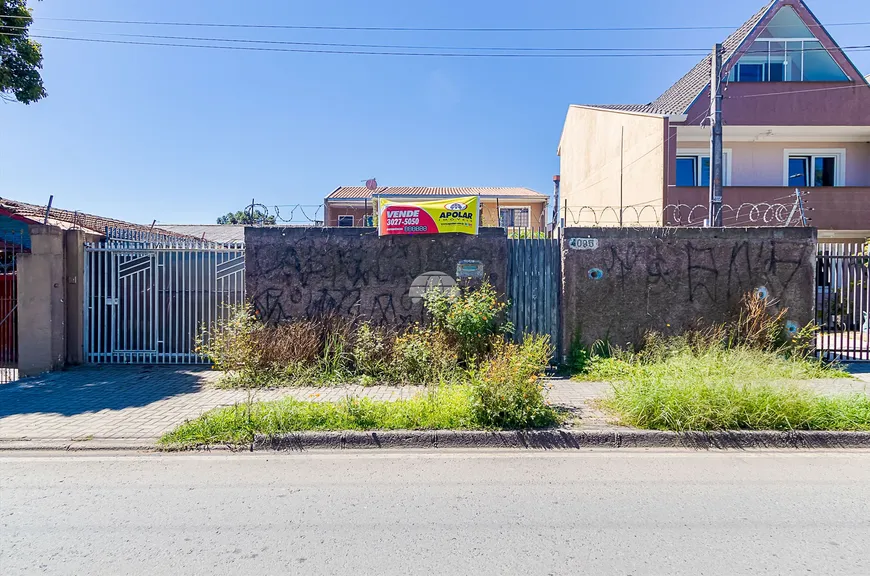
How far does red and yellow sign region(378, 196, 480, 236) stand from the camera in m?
8.29

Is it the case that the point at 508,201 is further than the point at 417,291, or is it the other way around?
the point at 508,201

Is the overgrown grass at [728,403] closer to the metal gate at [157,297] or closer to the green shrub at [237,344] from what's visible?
the green shrub at [237,344]

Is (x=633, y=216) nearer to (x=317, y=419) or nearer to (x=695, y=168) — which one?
(x=695, y=168)

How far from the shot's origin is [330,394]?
6.79m

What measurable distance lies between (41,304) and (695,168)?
717 inches

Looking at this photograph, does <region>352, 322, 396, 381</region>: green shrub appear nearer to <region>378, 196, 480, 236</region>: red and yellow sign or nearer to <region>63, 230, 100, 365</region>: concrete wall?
<region>378, 196, 480, 236</region>: red and yellow sign

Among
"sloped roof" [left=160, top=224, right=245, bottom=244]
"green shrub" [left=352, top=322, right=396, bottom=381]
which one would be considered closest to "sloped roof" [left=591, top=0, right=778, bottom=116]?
"green shrub" [left=352, top=322, right=396, bottom=381]

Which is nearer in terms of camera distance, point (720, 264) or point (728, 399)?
point (728, 399)

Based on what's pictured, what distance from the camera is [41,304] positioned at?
8133 mm

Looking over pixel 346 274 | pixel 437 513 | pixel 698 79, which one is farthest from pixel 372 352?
pixel 698 79

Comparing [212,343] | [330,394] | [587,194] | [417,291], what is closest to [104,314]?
[212,343]

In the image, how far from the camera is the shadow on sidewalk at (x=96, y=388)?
6.34 metres

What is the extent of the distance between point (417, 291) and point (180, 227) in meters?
27.9

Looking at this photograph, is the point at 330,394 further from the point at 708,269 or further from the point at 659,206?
the point at 659,206
